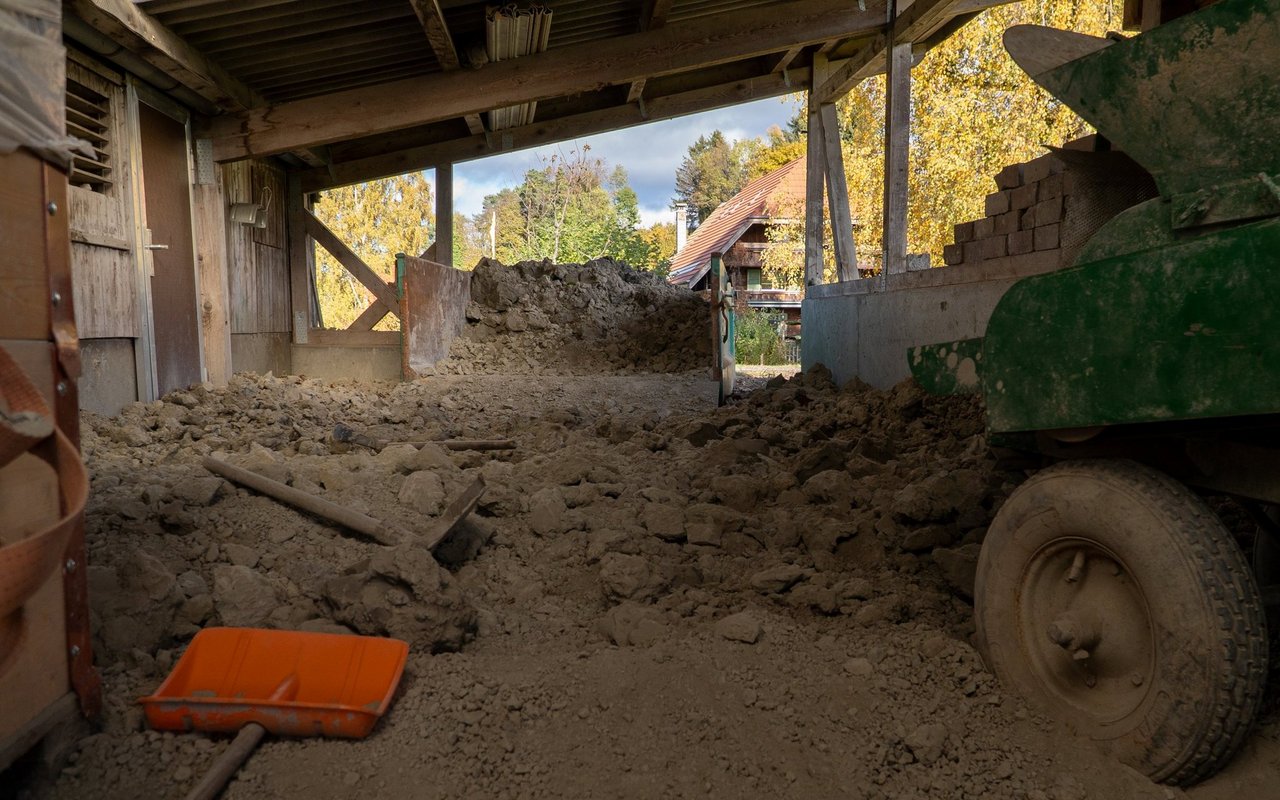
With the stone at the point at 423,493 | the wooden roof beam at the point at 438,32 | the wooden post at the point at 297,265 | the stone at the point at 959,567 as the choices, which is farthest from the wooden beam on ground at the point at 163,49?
the stone at the point at 959,567

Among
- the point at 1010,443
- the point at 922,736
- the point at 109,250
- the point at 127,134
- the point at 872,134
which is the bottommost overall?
the point at 922,736

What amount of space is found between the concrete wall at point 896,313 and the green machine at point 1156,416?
177cm

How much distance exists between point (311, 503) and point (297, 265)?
7.51 meters

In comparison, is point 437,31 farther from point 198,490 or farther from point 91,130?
point 198,490

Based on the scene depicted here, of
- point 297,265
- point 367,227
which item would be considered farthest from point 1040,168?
point 367,227

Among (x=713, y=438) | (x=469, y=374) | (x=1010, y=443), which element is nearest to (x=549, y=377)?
(x=469, y=374)

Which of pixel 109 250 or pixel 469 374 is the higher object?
pixel 109 250

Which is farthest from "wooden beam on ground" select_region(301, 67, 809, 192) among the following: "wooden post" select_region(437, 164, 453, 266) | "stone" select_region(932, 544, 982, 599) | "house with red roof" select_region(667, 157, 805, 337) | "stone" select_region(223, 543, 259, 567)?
"house with red roof" select_region(667, 157, 805, 337)

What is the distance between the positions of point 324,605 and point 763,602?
1.50m

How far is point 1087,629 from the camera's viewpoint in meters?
1.96

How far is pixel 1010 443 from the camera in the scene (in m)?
2.32

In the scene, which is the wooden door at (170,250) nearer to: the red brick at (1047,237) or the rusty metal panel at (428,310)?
the rusty metal panel at (428,310)

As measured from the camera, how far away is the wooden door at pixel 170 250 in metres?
6.48

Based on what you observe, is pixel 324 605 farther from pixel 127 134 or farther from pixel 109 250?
pixel 127 134
